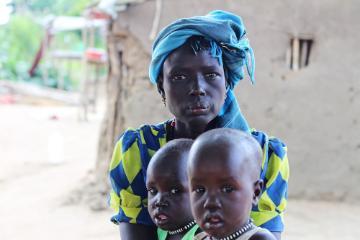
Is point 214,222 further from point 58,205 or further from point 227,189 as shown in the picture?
point 58,205

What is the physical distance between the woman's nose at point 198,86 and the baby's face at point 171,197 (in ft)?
0.63

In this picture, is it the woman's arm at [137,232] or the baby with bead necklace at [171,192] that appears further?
the woman's arm at [137,232]

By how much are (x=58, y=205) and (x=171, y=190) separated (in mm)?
4574

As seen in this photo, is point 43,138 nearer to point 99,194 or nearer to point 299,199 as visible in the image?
point 99,194

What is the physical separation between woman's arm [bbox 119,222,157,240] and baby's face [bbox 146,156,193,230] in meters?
0.25

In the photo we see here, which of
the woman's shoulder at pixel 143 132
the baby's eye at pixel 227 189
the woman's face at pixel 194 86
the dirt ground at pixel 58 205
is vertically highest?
the woman's face at pixel 194 86

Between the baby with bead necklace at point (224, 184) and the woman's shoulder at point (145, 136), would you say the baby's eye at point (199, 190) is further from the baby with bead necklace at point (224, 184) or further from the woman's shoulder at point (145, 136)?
the woman's shoulder at point (145, 136)

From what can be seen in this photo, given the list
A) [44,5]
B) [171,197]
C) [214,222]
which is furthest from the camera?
[44,5]

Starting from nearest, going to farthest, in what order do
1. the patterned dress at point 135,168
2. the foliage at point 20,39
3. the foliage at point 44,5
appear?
the patterned dress at point 135,168
the foliage at point 20,39
the foliage at point 44,5

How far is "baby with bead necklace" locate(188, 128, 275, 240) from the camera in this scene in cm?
130

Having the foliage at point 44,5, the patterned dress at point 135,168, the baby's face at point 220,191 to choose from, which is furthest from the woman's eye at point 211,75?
the foliage at point 44,5

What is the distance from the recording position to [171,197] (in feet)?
5.22

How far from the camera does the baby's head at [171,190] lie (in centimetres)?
158

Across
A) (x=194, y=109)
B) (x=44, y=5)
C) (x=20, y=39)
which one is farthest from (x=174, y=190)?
(x=44, y=5)
